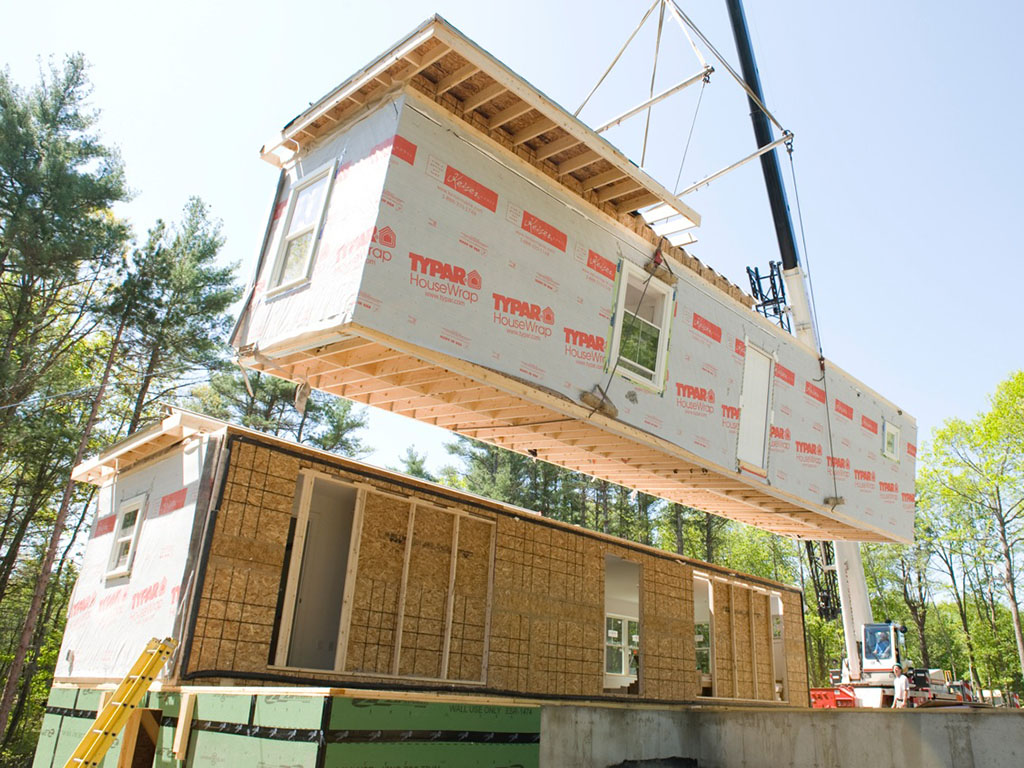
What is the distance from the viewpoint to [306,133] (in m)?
8.35

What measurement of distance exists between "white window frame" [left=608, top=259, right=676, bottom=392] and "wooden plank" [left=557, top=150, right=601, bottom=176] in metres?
1.28

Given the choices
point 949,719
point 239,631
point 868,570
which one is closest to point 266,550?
point 239,631

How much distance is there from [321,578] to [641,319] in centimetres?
651

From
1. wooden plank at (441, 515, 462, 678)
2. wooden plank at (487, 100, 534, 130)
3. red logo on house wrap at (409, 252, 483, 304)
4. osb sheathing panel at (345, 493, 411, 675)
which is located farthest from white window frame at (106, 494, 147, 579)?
wooden plank at (487, 100, 534, 130)

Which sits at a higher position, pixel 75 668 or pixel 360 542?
pixel 360 542

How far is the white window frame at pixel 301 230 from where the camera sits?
7.42 metres

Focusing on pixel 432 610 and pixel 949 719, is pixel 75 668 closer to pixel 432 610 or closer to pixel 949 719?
pixel 432 610

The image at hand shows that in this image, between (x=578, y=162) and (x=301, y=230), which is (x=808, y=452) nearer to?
(x=578, y=162)

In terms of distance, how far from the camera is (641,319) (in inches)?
368

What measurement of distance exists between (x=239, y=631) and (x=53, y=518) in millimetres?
22526

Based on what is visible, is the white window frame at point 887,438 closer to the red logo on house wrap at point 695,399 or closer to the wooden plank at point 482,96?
the red logo on house wrap at point 695,399

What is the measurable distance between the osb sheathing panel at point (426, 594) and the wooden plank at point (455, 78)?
549 centimetres

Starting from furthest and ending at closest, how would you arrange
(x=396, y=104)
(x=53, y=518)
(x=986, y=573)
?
(x=986, y=573), (x=53, y=518), (x=396, y=104)

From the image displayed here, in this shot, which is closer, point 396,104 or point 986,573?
point 396,104
